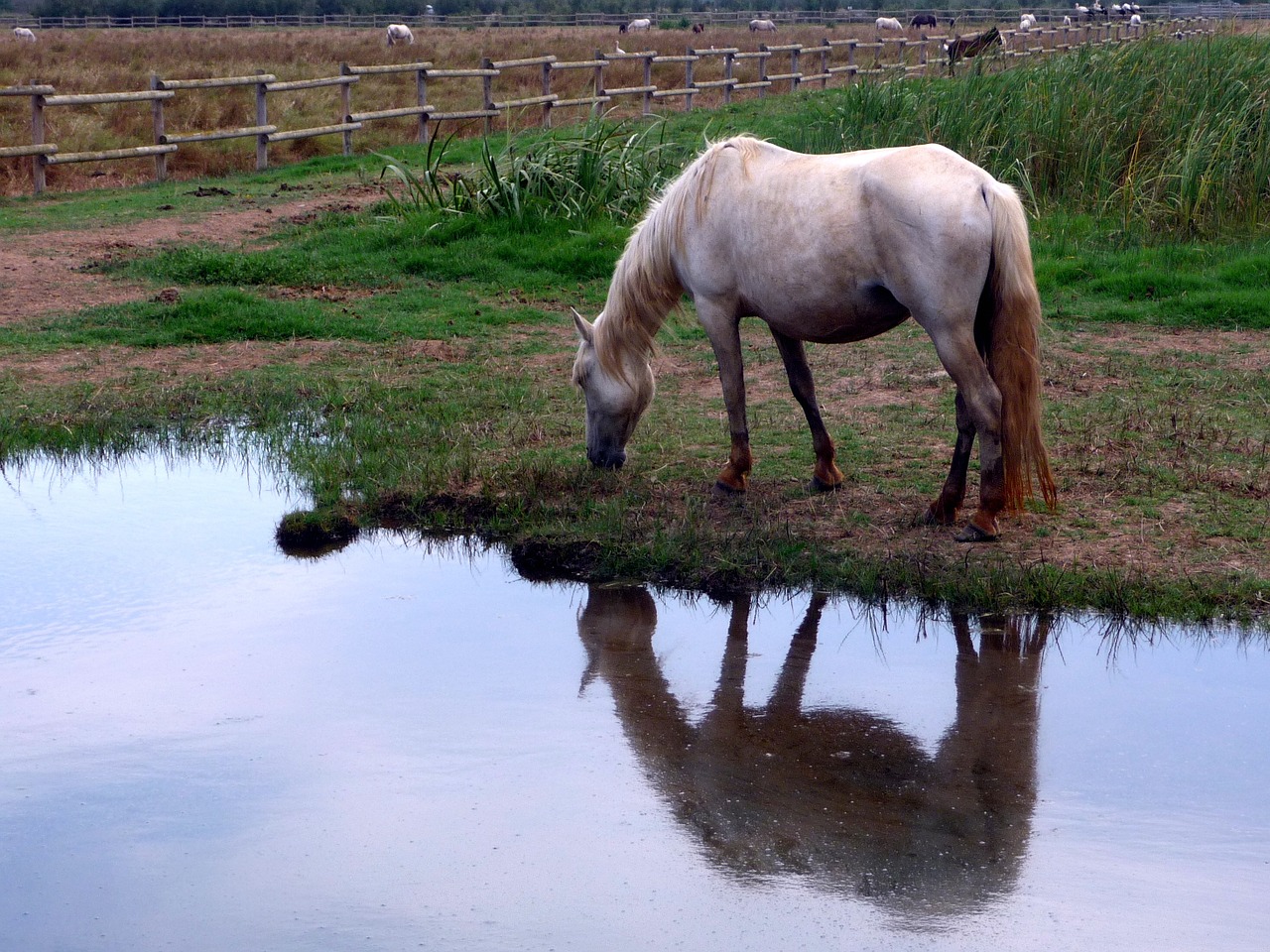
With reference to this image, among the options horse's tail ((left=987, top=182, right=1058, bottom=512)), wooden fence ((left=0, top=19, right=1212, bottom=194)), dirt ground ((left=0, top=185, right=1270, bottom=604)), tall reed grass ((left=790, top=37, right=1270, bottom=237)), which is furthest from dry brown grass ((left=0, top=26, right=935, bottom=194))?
horse's tail ((left=987, top=182, right=1058, bottom=512))

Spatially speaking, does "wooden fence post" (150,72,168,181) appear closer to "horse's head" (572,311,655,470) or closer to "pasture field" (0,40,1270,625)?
"pasture field" (0,40,1270,625)

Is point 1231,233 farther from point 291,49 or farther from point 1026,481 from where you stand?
point 291,49

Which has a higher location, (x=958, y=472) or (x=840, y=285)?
(x=840, y=285)

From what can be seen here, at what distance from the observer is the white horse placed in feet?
15.0

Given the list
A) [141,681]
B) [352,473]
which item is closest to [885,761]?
[141,681]

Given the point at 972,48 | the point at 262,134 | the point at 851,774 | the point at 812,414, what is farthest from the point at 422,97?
the point at 851,774

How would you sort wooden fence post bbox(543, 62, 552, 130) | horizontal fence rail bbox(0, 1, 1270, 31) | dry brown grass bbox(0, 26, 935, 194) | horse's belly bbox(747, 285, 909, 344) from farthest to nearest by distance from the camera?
horizontal fence rail bbox(0, 1, 1270, 31) → wooden fence post bbox(543, 62, 552, 130) → dry brown grass bbox(0, 26, 935, 194) → horse's belly bbox(747, 285, 909, 344)

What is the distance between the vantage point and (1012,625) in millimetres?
4172

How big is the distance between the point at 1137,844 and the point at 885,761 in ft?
2.23

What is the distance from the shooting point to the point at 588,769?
132 inches

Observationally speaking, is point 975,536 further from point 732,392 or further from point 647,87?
point 647,87

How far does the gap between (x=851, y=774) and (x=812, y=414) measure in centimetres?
239

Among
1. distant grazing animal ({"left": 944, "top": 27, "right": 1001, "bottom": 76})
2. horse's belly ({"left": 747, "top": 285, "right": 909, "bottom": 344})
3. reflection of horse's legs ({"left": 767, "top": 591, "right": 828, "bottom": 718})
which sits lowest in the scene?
reflection of horse's legs ({"left": 767, "top": 591, "right": 828, "bottom": 718})

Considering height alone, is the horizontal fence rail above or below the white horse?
above
